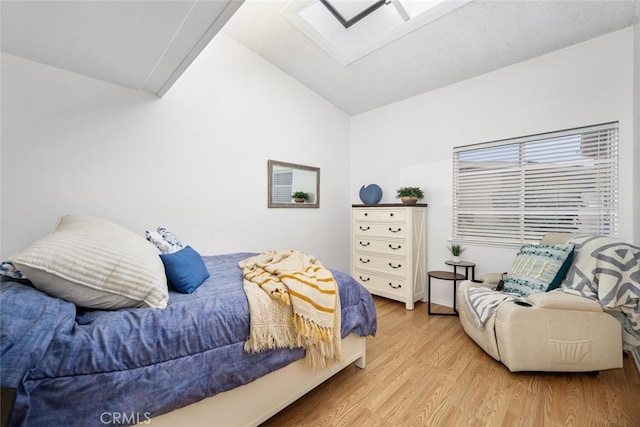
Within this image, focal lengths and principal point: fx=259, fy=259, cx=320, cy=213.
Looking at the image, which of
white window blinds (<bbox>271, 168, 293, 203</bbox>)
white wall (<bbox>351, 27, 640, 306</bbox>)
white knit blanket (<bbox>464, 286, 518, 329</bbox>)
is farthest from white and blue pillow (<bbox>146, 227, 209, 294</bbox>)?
white wall (<bbox>351, 27, 640, 306</bbox>)

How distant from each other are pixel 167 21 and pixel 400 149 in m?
2.86

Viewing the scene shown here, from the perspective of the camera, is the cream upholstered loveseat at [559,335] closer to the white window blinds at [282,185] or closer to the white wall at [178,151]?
the white wall at [178,151]

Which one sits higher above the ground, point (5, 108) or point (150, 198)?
point (5, 108)

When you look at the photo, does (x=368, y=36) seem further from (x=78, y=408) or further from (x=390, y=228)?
(x=78, y=408)

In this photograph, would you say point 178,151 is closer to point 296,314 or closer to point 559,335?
point 296,314

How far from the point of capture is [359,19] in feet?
8.09

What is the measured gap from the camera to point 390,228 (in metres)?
3.14

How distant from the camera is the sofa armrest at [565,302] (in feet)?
5.49

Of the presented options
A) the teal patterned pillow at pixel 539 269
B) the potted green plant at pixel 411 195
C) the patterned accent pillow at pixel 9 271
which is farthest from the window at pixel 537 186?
the patterned accent pillow at pixel 9 271

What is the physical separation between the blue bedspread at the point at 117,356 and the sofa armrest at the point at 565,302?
1.74 m

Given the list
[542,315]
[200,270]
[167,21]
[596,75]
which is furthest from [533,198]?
[167,21]

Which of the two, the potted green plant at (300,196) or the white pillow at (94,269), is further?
the potted green plant at (300,196)

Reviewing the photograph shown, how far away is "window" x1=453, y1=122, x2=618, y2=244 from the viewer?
223cm

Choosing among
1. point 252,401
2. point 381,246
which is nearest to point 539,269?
point 381,246
